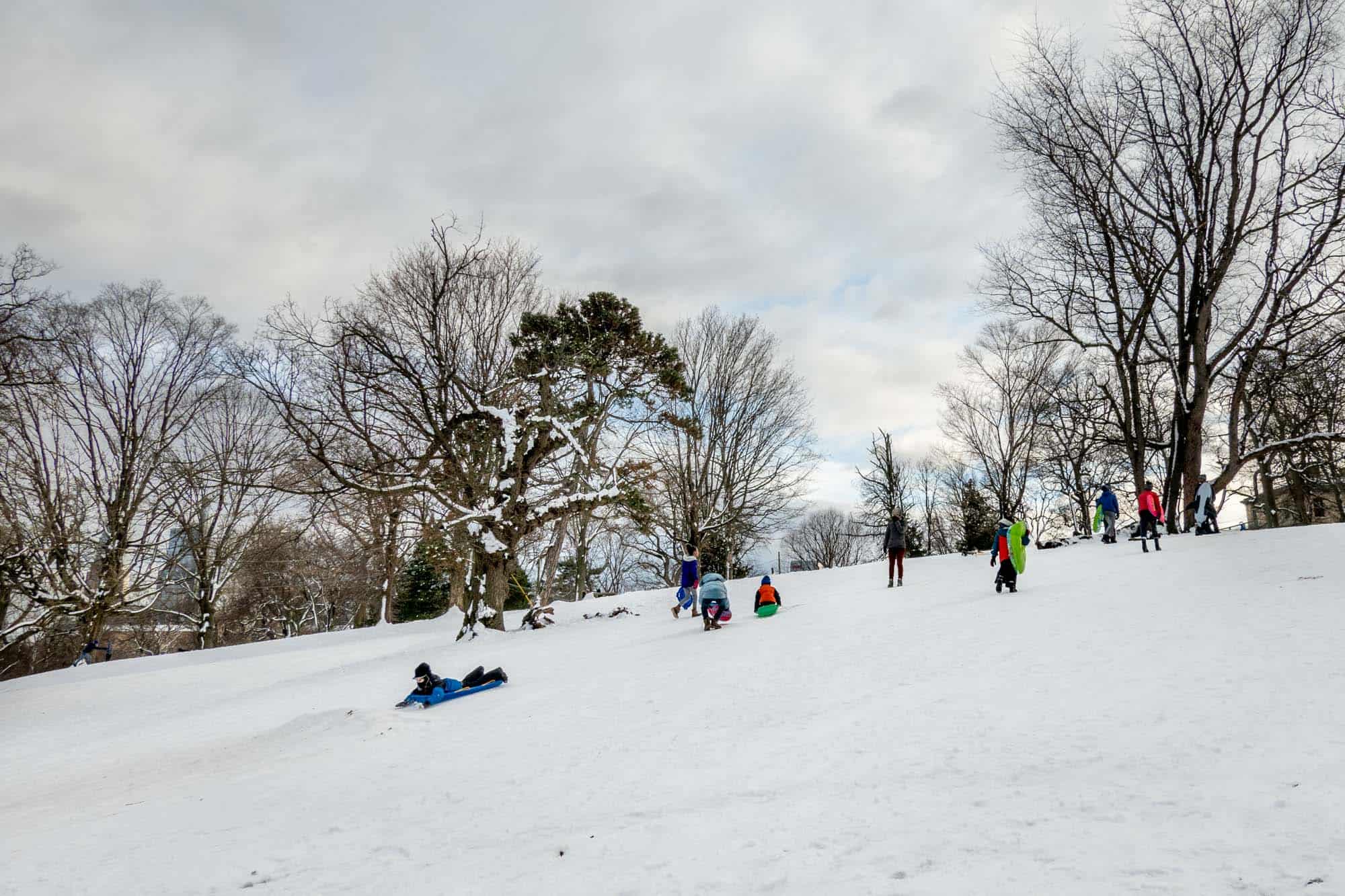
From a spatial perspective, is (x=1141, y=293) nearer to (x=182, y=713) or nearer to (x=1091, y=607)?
(x=1091, y=607)

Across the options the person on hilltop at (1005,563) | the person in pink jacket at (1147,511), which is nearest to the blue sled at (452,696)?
the person on hilltop at (1005,563)

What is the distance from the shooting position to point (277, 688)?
1273 centimetres

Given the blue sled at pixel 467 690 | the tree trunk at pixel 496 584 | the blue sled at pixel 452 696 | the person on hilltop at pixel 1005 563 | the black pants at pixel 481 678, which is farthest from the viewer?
the tree trunk at pixel 496 584

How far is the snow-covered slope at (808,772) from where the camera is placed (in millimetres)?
3068

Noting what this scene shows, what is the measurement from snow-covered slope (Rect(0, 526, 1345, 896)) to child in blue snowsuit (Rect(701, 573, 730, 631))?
2.11 metres

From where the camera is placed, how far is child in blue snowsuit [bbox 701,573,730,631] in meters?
12.4

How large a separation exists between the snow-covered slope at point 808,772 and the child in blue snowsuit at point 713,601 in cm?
211

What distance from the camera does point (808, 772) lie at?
445 cm

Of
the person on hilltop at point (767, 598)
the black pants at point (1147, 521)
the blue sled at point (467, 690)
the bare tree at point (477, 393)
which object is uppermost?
the bare tree at point (477, 393)

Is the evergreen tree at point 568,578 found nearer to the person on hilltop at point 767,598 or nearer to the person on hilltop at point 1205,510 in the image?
the person on hilltop at point 767,598

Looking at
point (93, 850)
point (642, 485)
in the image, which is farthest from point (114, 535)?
point (93, 850)

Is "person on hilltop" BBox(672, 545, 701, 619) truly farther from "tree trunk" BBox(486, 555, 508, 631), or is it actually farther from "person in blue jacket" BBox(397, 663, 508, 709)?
"person in blue jacket" BBox(397, 663, 508, 709)

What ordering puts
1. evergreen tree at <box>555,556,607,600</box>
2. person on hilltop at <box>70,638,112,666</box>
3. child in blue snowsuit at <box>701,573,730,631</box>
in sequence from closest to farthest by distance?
child in blue snowsuit at <box>701,573,730,631</box> → person on hilltop at <box>70,638,112,666</box> → evergreen tree at <box>555,556,607,600</box>

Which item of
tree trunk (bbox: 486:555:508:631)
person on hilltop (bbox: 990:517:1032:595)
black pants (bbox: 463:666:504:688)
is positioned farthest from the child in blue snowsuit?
tree trunk (bbox: 486:555:508:631)
